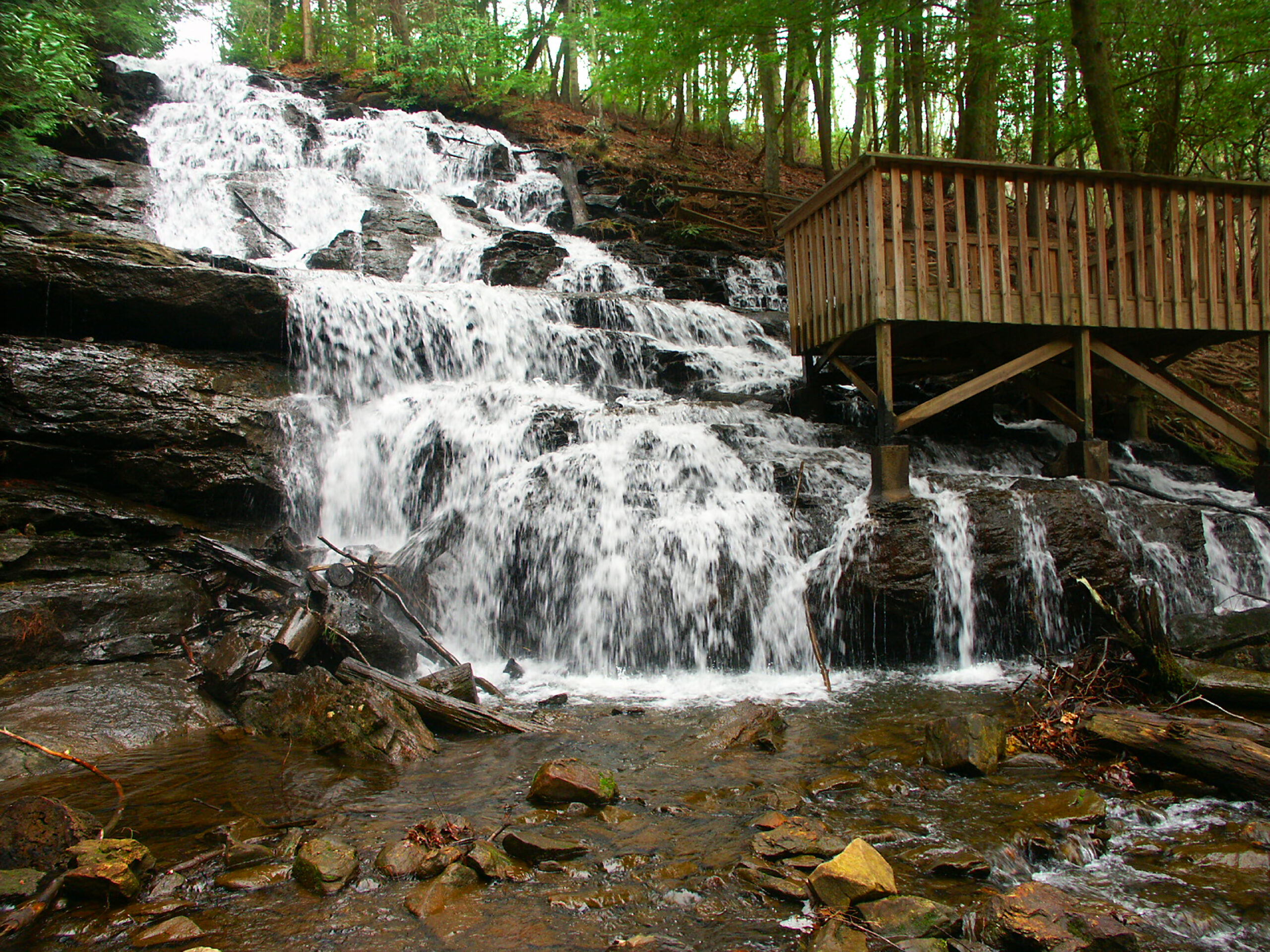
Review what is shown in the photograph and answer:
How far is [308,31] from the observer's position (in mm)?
24656

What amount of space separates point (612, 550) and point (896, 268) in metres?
3.60

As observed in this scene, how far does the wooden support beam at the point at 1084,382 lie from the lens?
23.5 ft

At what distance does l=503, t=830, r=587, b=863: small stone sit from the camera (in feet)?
9.40

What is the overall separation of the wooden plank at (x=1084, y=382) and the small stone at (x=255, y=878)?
294 inches

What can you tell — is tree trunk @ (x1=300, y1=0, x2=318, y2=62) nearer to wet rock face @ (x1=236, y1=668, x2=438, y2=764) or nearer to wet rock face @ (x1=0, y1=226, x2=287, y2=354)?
wet rock face @ (x1=0, y1=226, x2=287, y2=354)

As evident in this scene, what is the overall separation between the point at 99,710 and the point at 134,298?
15.3ft

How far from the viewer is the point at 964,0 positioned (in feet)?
37.9

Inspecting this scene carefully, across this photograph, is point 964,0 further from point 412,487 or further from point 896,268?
point 412,487

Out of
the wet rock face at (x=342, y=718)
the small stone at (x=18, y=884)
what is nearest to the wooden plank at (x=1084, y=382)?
the wet rock face at (x=342, y=718)

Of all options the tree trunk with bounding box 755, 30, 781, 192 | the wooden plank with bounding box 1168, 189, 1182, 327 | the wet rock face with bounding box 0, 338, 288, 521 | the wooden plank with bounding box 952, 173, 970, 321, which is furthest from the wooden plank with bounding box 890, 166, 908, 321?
the tree trunk with bounding box 755, 30, 781, 192

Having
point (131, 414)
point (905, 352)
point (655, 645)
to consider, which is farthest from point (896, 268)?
point (131, 414)

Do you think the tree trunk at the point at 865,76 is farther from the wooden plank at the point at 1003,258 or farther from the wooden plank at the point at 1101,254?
the wooden plank at the point at 1101,254

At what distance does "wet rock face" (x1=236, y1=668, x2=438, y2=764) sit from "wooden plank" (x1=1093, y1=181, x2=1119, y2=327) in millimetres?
7237

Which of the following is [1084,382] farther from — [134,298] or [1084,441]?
[134,298]
